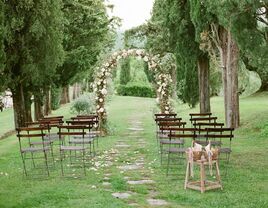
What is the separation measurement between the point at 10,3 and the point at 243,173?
1156 cm

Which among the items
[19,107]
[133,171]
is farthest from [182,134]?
[19,107]

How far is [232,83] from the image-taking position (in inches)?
667

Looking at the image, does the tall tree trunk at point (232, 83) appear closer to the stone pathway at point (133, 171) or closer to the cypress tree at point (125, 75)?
the stone pathway at point (133, 171)

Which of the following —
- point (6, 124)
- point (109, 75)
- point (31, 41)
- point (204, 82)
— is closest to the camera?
point (109, 75)

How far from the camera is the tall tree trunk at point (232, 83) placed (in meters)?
16.8

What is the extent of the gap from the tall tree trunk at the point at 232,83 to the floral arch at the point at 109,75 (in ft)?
6.71

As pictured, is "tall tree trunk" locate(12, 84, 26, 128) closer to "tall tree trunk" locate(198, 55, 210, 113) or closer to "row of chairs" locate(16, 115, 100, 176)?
"row of chairs" locate(16, 115, 100, 176)

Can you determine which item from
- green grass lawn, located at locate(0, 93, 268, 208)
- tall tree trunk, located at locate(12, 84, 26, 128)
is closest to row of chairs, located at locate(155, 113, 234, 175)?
green grass lawn, located at locate(0, 93, 268, 208)

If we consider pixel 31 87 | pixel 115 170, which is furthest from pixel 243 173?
pixel 31 87

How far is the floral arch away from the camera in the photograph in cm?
1681

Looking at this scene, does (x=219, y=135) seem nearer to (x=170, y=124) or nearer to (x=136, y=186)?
(x=136, y=186)

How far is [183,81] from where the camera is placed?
2506 centimetres

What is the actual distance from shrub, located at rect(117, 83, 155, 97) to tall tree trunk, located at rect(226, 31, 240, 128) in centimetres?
3138

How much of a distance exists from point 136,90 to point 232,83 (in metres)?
32.8
